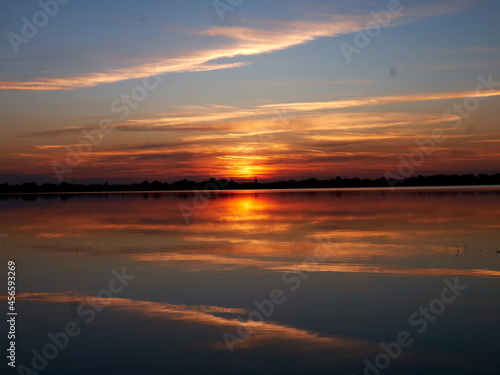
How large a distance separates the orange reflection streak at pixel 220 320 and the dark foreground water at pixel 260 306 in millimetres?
35

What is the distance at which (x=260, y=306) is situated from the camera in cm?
1094

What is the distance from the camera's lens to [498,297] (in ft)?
36.7

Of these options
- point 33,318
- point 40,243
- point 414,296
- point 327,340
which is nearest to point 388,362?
point 327,340

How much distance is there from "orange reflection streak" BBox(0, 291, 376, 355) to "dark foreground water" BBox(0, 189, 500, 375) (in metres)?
0.03

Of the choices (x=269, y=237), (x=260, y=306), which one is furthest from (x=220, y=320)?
(x=269, y=237)

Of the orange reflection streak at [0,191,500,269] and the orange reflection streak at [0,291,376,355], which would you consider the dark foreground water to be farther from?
the orange reflection streak at [0,191,500,269]

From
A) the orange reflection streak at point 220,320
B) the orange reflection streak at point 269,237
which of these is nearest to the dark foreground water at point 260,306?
the orange reflection streak at point 220,320

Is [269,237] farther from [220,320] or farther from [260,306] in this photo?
[220,320]

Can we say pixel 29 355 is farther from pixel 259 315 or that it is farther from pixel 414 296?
pixel 414 296

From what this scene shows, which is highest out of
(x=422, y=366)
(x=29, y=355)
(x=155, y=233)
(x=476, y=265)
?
(x=155, y=233)

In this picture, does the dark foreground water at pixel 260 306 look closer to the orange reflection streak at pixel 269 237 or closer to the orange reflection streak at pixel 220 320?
the orange reflection streak at pixel 220 320

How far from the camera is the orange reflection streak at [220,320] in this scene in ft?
28.3

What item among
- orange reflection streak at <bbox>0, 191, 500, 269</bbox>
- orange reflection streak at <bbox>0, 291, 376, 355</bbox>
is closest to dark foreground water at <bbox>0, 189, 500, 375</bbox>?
orange reflection streak at <bbox>0, 291, 376, 355</bbox>

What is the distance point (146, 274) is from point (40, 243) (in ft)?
29.6
